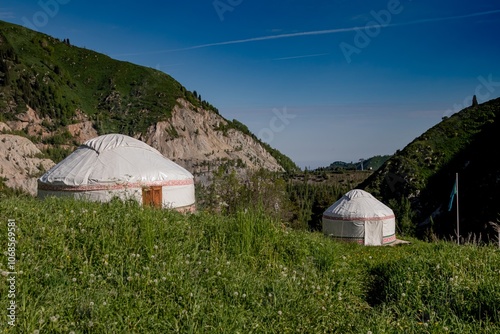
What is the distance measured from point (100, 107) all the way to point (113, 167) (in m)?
75.4

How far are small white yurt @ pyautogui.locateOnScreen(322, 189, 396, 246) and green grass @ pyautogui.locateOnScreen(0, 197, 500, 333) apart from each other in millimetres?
14430

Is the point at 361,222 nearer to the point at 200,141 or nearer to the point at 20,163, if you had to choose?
the point at 20,163

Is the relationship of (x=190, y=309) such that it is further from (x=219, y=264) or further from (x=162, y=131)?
(x=162, y=131)

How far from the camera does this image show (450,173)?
40594 millimetres

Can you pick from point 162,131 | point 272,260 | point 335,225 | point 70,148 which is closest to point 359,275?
point 272,260

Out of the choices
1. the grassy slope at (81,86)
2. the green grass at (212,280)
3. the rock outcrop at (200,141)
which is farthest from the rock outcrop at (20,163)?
the green grass at (212,280)

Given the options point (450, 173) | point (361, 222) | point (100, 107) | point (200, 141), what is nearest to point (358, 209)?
point (361, 222)

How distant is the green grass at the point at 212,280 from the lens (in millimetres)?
3322

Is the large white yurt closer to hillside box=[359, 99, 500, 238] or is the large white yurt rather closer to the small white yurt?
the small white yurt

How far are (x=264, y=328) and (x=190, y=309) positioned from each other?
62 centimetres

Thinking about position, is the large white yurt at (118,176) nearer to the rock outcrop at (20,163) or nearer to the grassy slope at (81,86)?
the rock outcrop at (20,163)

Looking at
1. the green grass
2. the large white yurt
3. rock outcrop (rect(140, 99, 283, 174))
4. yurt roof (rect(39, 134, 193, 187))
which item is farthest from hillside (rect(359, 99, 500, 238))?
rock outcrop (rect(140, 99, 283, 174))

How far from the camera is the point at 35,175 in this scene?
4634cm

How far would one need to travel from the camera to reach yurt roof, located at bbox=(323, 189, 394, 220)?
20234mm
